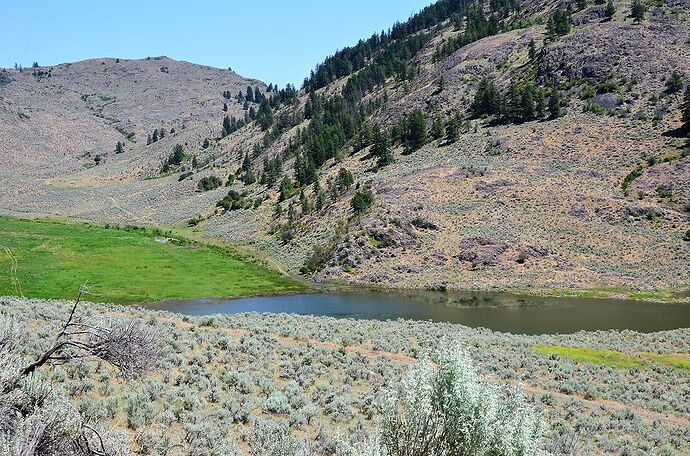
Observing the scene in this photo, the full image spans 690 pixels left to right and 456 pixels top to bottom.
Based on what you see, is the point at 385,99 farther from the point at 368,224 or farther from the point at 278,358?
the point at 278,358

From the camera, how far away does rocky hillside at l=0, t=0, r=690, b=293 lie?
6694 centimetres

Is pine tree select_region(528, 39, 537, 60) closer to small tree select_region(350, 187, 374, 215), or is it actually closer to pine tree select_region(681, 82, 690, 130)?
pine tree select_region(681, 82, 690, 130)

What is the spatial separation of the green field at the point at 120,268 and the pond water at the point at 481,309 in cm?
509

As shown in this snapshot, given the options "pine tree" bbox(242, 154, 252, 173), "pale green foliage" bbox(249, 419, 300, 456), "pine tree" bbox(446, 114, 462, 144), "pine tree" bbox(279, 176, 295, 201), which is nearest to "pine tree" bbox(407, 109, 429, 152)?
"pine tree" bbox(446, 114, 462, 144)

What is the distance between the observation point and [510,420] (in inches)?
342

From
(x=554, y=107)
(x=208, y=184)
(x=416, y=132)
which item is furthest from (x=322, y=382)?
(x=208, y=184)

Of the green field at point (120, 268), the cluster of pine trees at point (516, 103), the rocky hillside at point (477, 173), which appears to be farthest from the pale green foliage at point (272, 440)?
the cluster of pine trees at point (516, 103)

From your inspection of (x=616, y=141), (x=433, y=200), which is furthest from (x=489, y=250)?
(x=616, y=141)

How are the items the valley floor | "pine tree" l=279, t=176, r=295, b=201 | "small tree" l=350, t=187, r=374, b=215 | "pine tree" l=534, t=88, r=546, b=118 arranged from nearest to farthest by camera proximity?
1. the valley floor
2. "small tree" l=350, t=187, r=374, b=215
3. "pine tree" l=534, t=88, r=546, b=118
4. "pine tree" l=279, t=176, r=295, b=201

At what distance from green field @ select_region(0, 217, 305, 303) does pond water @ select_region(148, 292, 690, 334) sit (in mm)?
5087

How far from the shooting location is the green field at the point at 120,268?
54469mm

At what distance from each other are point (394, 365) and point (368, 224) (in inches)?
1956

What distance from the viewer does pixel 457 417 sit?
8703 millimetres

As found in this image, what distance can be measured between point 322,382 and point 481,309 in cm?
3385
